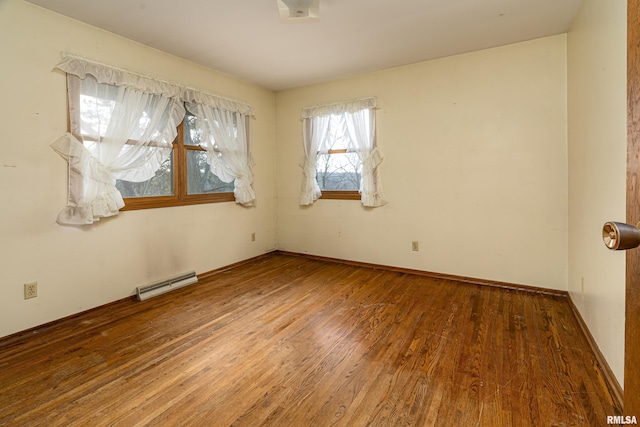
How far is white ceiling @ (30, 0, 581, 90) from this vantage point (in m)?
2.36

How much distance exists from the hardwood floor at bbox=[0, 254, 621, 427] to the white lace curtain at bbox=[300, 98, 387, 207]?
1442mm

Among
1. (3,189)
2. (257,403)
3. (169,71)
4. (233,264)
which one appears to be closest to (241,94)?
(169,71)

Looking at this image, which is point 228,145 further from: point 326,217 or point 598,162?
point 598,162

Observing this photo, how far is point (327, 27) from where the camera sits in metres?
2.70

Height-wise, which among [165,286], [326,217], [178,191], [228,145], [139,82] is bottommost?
[165,286]

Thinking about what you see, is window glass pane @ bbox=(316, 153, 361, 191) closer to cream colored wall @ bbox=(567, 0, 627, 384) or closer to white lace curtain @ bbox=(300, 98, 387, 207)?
white lace curtain @ bbox=(300, 98, 387, 207)

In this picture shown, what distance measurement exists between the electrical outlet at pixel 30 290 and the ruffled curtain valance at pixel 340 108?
3.46 meters

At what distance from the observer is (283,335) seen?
2.25 metres

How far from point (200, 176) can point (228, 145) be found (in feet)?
1.79

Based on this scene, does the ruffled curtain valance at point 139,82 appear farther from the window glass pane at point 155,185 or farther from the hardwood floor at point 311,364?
the hardwood floor at point 311,364

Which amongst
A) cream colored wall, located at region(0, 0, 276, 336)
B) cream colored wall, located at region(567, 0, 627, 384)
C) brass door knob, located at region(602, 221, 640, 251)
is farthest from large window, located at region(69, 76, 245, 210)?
cream colored wall, located at region(567, 0, 627, 384)

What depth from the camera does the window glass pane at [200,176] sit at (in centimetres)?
350

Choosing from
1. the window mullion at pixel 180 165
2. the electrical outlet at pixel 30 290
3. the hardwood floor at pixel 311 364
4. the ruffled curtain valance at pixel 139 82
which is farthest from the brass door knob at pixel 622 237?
the window mullion at pixel 180 165

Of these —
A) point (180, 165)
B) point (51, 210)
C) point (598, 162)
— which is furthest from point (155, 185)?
point (598, 162)
